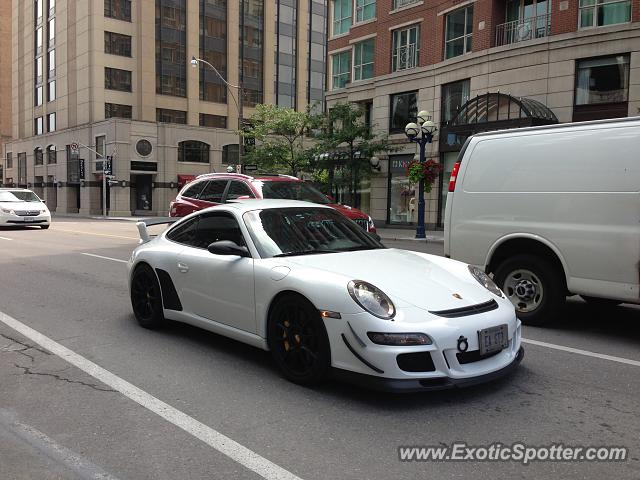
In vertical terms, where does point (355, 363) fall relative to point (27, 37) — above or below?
below

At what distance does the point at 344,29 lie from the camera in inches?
1347

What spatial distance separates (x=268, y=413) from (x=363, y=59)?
31.0 meters

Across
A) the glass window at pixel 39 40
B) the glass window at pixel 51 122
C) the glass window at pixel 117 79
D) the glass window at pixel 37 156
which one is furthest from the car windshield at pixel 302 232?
the glass window at pixel 39 40

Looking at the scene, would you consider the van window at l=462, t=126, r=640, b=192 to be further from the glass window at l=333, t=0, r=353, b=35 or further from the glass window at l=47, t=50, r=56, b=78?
the glass window at l=47, t=50, r=56, b=78

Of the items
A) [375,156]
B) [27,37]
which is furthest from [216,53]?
[375,156]

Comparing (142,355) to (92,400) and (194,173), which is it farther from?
(194,173)

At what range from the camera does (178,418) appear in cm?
382

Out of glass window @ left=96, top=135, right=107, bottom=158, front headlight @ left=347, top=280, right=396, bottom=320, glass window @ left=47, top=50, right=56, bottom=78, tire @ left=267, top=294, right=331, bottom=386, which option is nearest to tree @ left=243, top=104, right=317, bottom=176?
glass window @ left=96, top=135, right=107, bottom=158

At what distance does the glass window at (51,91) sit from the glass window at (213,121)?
16.6 m

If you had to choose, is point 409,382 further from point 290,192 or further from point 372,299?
point 290,192

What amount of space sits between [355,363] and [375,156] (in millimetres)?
26665

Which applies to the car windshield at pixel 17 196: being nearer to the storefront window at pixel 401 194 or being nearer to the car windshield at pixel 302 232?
the storefront window at pixel 401 194

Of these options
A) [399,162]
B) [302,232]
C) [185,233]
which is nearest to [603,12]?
[399,162]

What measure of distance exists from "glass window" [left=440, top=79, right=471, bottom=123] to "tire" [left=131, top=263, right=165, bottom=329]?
2211 centimetres
